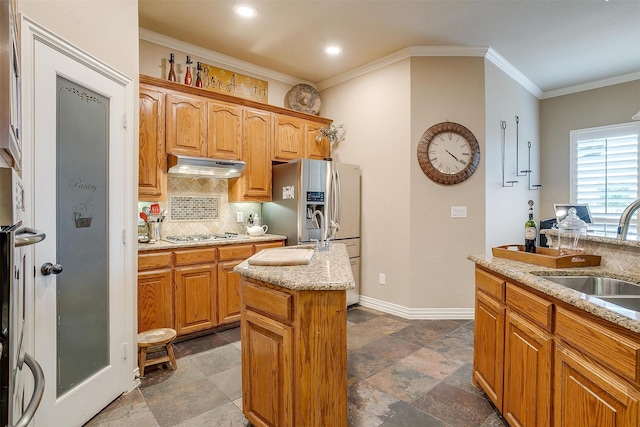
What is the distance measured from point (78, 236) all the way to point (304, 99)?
11.1 feet

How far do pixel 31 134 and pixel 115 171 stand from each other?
1.78 feet

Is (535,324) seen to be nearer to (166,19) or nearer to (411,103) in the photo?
(411,103)

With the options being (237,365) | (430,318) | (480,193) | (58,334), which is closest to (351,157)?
(480,193)

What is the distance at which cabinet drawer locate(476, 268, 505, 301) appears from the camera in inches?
73.5

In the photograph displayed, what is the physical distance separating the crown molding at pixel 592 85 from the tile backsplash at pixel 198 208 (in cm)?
493

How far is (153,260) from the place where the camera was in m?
2.80

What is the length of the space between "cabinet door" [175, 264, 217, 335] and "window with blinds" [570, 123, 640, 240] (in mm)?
4792

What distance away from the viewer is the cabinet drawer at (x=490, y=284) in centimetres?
187

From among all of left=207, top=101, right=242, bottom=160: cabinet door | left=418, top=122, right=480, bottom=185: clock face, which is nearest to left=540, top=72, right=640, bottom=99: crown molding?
left=418, top=122, right=480, bottom=185: clock face

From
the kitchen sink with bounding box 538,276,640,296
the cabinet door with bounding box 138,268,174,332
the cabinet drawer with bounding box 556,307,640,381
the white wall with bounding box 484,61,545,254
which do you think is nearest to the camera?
the cabinet drawer with bounding box 556,307,640,381

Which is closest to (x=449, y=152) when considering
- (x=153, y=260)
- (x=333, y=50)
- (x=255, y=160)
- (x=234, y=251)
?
(x=333, y=50)

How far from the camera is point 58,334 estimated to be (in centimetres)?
177

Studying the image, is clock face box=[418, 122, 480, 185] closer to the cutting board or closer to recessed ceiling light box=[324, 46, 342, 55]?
recessed ceiling light box=[324, 46, 342, 55]

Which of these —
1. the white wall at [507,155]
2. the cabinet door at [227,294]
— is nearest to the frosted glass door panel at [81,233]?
the cabinet door at [227,294]
